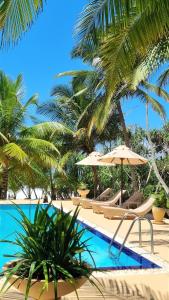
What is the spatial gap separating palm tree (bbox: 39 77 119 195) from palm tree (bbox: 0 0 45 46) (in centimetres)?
1583

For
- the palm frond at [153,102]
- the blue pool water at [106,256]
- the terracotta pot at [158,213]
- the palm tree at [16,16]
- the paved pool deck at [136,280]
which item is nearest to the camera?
the palm tree at [16,16]

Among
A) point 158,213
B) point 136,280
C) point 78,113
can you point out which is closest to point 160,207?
point 158,213

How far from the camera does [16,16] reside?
3963 millimetres

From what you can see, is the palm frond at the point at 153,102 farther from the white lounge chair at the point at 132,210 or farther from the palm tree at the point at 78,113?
the white lounge chair at the point at 132,210

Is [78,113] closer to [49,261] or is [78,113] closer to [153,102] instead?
[153,102]

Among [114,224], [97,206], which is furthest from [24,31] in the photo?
[97,206]

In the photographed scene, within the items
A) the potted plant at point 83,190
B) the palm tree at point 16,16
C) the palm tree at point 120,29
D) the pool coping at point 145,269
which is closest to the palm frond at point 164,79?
the pool coping at point 145,269

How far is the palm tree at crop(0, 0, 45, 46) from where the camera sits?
12.6ft

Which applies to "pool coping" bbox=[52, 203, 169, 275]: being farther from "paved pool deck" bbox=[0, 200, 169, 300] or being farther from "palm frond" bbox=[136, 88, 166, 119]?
"palm frond" bbox=[136, 88, 166, 119]

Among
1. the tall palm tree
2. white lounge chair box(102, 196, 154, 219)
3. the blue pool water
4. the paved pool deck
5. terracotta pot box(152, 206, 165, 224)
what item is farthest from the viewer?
the tall palm tree

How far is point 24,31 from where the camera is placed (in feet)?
13.3

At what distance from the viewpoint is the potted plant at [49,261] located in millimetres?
3633

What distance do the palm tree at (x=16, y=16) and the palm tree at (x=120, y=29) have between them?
84 cm

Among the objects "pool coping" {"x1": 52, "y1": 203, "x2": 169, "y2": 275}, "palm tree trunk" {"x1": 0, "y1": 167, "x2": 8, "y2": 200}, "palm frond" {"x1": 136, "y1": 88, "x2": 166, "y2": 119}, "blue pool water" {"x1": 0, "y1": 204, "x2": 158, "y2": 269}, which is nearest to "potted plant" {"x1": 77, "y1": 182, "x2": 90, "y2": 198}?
"palm tree trunk" {"x1": 0, "y1": 167, "x2": 8, "y2": 200}
